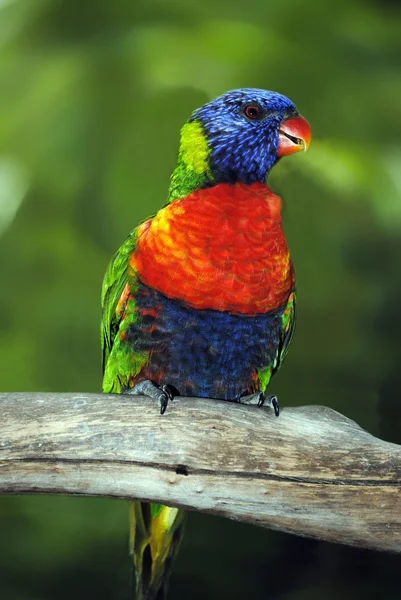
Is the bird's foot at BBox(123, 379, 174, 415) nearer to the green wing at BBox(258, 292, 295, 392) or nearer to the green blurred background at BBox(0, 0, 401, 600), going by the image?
the green wing at BBox(258, 292, 295, 392)

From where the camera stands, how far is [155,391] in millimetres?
1985

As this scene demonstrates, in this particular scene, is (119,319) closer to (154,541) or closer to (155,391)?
(155,391)

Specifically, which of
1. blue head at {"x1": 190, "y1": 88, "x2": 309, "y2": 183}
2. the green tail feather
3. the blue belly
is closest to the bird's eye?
blue head at {"x1": 190, "y1": 88, "x2": 309, "y2": 183}

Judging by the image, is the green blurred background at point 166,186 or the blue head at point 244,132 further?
the green blurred background at point 166,186

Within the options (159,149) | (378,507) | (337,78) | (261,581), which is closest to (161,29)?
(159,149)

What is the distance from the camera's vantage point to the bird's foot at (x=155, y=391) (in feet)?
6.08

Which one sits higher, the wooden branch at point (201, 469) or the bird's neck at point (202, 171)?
the bird's neck at point (202, 171)

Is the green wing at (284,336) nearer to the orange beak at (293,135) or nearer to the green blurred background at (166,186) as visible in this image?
the orange beak at (293,135)

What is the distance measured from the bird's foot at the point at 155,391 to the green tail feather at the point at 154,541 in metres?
0.59

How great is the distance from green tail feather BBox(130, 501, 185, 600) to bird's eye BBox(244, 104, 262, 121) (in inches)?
62.9

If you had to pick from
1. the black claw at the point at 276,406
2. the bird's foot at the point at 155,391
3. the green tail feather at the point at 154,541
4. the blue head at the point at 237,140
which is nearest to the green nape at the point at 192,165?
the blue head at the point at 237,140

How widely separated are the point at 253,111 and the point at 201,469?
1.37m

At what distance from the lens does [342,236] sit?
124 inches

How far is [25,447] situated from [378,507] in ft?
3.44
